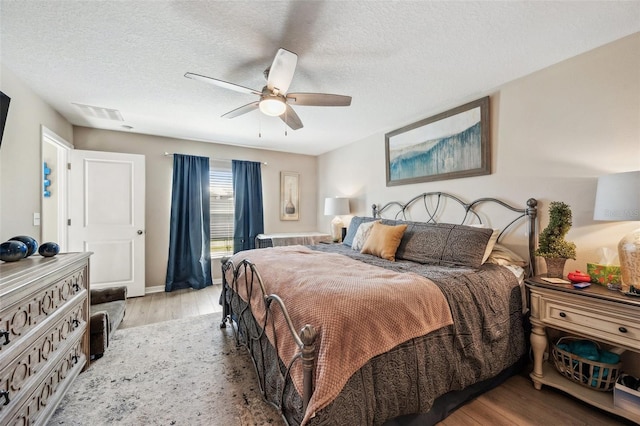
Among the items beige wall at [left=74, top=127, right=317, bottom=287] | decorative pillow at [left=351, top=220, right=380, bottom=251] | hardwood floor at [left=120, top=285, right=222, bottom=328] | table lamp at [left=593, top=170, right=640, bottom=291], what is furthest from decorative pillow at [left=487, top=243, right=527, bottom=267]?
beige wall at [left=74, top=127, right=317, bottom=287]

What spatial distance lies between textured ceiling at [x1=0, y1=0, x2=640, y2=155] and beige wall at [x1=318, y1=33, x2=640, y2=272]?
0.15 meters

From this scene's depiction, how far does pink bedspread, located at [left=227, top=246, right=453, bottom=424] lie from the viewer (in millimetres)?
1063

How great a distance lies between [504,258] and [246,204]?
3.81 m

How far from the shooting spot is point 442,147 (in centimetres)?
288

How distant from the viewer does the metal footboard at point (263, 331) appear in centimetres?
104

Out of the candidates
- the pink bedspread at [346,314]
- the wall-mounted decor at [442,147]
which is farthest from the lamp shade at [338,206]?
the pink bedspread at [346,314]

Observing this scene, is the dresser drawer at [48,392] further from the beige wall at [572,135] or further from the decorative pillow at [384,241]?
the beige wall at [572,135]

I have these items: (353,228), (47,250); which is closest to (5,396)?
(47,250)

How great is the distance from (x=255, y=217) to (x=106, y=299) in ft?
7.79

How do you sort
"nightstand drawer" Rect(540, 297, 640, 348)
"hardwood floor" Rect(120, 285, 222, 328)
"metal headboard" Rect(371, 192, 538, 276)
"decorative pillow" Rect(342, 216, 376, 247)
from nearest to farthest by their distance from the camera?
"nightstand drawer" Rect(540, 297, 640, 348), "metal headboard" Rect(371, 192, 538, 276), "hardwood floor" Rect(120, 285, 222, 328), "decorative pillow" Rect(342, 216, 376, 247)

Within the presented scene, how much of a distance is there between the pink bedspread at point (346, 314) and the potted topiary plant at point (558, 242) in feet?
3.22

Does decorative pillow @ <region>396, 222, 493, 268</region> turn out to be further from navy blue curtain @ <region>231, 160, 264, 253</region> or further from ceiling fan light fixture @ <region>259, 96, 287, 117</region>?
navy blue curtain @ <region>231, 160, 264, 253</region>

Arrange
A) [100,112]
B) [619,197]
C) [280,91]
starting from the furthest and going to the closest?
1. [100,112]
2. [280,91]
3. [619,197]

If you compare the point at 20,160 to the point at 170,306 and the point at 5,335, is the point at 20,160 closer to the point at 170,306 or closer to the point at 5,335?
the point at 5,335
